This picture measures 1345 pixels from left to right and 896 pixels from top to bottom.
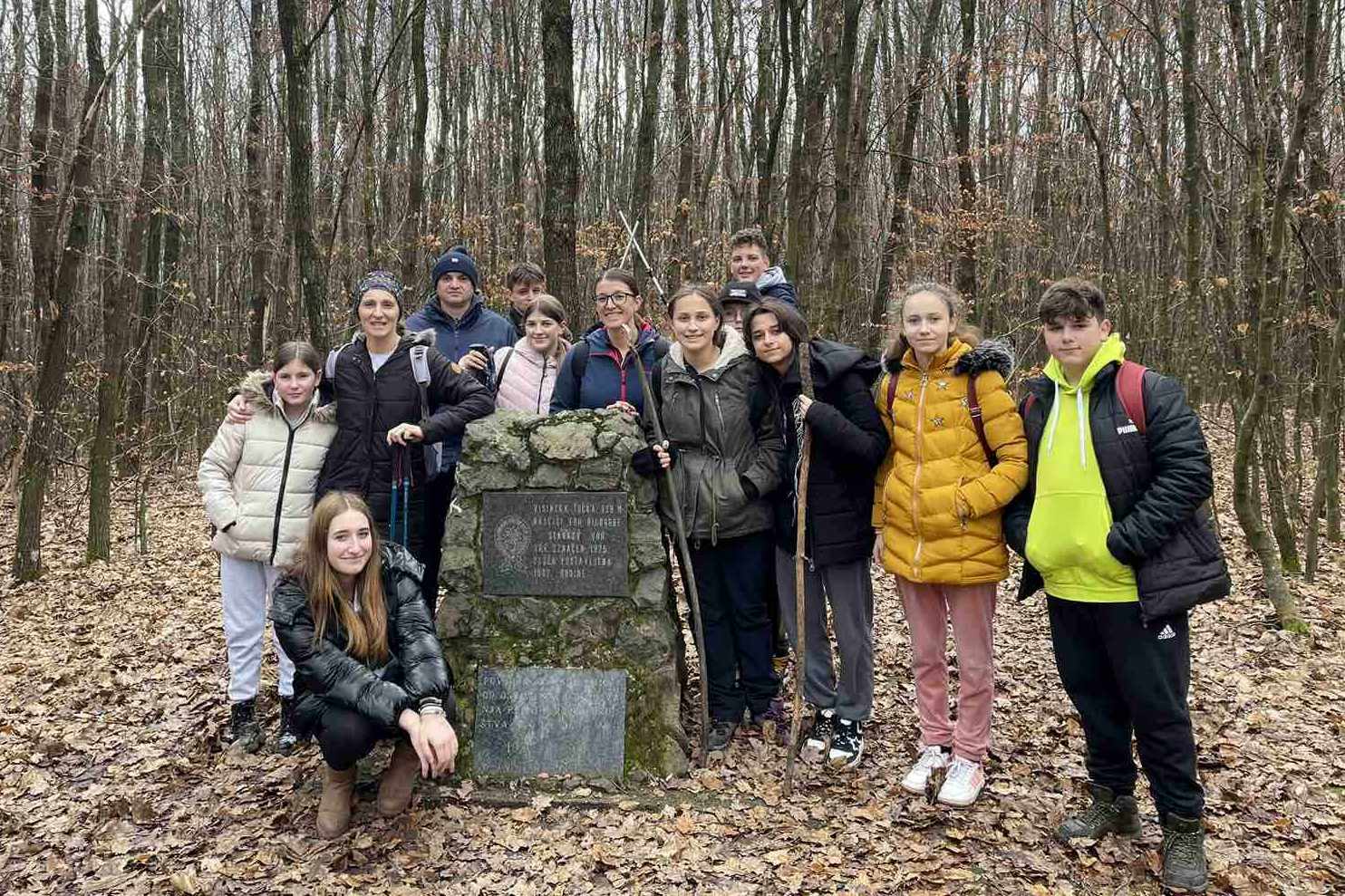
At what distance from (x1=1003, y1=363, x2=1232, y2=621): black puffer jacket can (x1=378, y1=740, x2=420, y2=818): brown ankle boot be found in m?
2.92

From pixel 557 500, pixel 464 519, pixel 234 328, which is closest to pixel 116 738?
pixel 464 519

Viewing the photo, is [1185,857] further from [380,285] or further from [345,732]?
[380,285]

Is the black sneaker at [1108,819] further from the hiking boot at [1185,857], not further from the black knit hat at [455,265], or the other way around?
the black knit hat at [455,265]

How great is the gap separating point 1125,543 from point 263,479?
12.6 ft

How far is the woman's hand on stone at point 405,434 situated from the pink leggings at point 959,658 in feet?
7.87

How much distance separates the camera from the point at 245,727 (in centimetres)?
457

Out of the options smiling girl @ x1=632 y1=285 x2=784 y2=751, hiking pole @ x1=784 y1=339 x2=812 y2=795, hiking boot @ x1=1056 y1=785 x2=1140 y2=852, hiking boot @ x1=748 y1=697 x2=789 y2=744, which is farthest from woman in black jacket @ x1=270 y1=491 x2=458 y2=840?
hiking boot @ x1=1056 y1=785 x2=1140 y2=852

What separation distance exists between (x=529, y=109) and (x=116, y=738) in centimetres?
1458

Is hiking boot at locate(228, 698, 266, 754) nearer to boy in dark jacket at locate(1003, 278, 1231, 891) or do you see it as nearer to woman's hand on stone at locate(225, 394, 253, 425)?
woman's hand on stone at locate(225, 394, 253, 425)

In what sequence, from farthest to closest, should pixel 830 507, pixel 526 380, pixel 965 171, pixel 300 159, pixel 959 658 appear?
pixel 965 171 → pixel 300 159 → pixel 526 380 → pixel 830 507 → pixel 959 658

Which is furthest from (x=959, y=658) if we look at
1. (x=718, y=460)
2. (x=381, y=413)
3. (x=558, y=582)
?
(x=381, y=413)

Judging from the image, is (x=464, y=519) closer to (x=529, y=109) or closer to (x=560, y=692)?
Answer: (x=560, y=692)

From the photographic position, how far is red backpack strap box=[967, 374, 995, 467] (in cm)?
361

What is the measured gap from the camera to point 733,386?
13.6 feet
